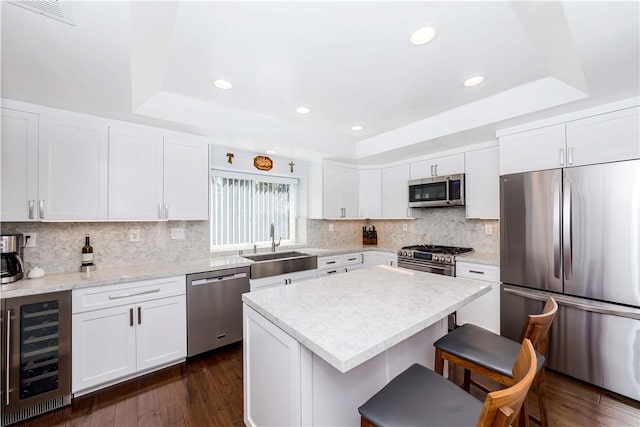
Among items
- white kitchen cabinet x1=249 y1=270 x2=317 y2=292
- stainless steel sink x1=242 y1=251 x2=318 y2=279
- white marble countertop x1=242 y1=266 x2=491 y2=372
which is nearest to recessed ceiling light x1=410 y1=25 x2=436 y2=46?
white marble countertop x1=242 y1=266 x2=491 y2=372

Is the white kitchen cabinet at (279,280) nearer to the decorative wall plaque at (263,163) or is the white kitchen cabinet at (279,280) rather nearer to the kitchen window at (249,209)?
the kitchen window at (249,209)

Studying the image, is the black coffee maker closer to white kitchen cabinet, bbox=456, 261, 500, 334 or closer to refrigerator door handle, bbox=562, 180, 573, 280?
white kitchen cabinet, bbox=456, 261, 500, 334

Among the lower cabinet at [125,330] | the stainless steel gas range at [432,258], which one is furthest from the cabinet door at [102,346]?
the stainless steel gas range at [432,258]

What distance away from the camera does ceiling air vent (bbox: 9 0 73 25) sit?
1.14 meters

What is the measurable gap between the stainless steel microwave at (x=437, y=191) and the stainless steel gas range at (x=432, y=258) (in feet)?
1.94

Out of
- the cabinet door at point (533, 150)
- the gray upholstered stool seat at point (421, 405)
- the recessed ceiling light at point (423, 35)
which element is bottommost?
the gray upholstered stool seat at point (421, 405)

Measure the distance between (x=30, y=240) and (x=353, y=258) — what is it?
3391mm

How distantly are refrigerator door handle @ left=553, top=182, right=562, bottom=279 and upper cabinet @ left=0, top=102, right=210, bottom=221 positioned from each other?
3250mm

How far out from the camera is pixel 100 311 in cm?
202

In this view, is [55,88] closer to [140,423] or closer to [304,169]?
[140,423]

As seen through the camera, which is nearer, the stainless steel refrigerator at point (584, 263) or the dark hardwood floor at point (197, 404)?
the dark hardwood floor at point (197, 404)

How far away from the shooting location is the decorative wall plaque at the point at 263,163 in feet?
11.6

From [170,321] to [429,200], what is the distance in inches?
128

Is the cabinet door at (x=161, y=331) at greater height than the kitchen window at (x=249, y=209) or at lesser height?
lesser
